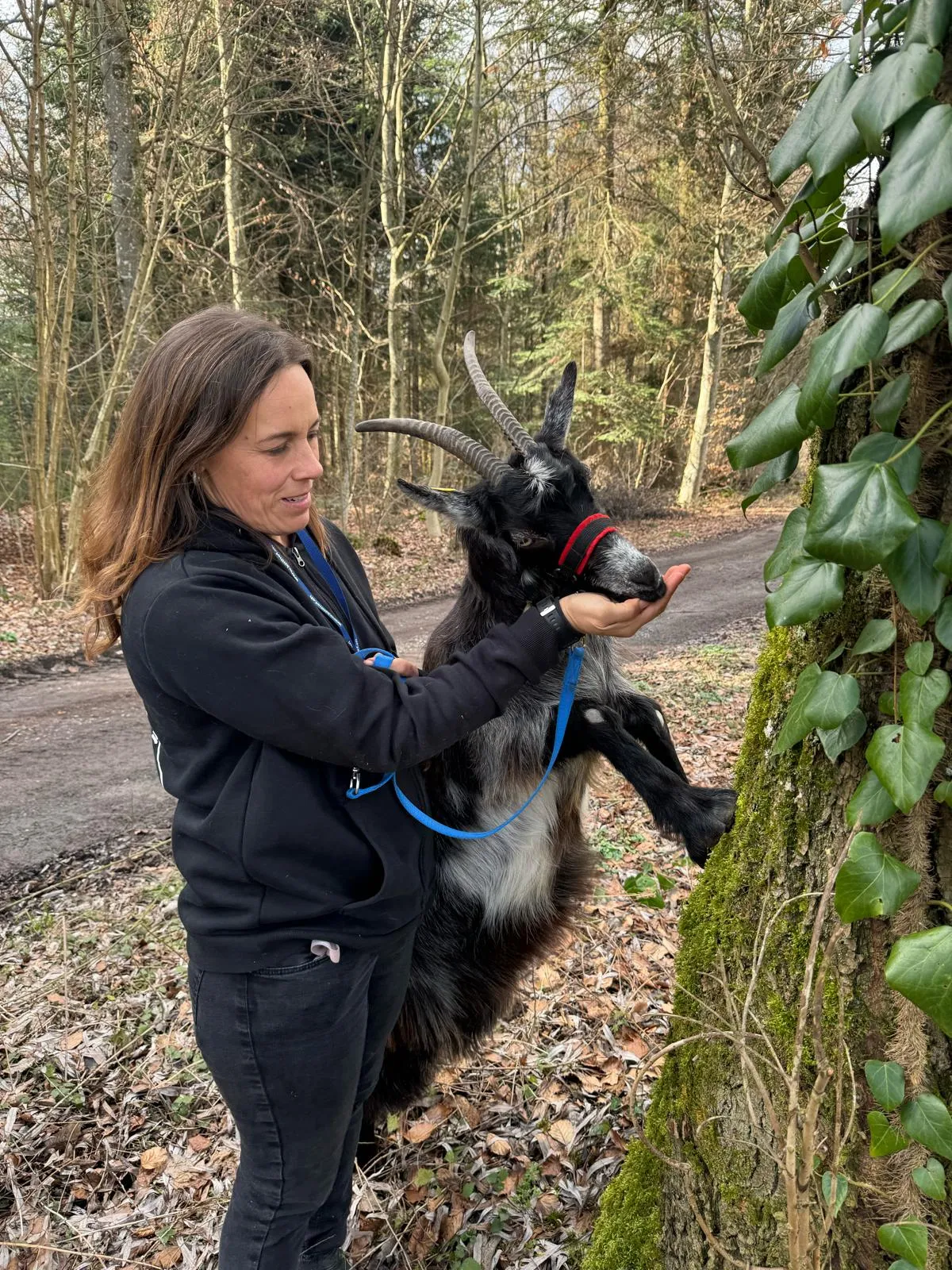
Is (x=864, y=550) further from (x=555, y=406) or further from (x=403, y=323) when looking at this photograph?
(x=403, y=323)

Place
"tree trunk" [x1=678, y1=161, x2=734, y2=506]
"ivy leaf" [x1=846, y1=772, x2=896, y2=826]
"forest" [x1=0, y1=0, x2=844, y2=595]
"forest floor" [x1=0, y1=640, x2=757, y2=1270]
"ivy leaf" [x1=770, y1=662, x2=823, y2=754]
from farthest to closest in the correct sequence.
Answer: "tree trunk" [x1=678, y1=161, x2=734, y2=506] < "forest" [x1=0, y1=0, x2=844, y2=595] < "forest floor" [x1=0, y1=640, x2=757, y2=1270] < "ivy leaf" [x1=770, y1=662, x2=823, y2=754] < "ivy leaf" [x1=846, y1=772, x2=896, y2=826]

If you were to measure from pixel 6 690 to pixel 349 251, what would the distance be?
1085cm

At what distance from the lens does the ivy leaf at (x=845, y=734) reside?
1.48 metres

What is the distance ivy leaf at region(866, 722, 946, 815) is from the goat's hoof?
4.33ft

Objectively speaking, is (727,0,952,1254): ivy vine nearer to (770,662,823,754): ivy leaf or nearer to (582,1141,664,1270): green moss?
(770,662,823,754): ivy leaf

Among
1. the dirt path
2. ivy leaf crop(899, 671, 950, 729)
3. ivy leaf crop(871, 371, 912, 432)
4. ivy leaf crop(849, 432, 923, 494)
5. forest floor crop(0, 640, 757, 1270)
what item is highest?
ivy leaf crop(871, 371, 912, 432)

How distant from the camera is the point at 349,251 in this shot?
1577 cm

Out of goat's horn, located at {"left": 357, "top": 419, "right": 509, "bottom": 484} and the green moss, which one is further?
goat's horn, located at {"left": 357, "top": 419, "right": 509, "bottom": 484}

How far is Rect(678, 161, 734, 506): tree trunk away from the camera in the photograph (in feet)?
59.3

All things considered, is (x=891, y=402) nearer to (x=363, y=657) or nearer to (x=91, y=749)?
(x=363, y=657)

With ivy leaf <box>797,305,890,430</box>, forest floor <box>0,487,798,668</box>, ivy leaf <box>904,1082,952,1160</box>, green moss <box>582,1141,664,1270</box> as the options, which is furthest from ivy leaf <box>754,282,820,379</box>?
forest floor <box>0,487,798,668</box>

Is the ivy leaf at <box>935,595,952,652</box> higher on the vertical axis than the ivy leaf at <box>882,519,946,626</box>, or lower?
lower

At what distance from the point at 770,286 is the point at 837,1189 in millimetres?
1560

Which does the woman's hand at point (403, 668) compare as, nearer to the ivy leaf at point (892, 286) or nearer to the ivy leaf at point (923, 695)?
the ivy leaf at point (923, 695)
